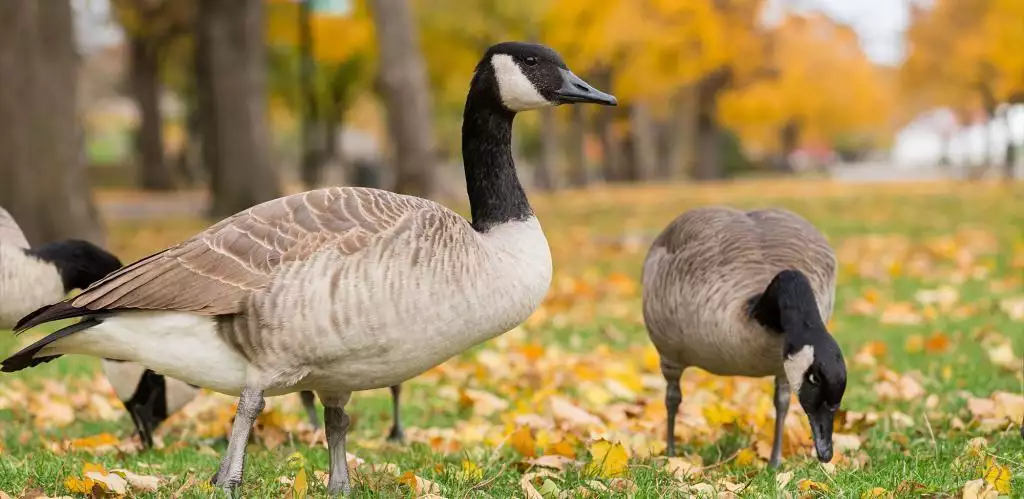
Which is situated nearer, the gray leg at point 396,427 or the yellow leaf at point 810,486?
the yellow leaf at point 810,486

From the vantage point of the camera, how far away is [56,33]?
1286 cm

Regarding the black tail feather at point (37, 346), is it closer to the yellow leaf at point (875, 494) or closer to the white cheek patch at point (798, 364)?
the white cheek patch at point (798, 364)

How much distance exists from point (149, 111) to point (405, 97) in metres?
18.1

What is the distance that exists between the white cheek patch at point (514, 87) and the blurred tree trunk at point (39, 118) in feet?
32.2

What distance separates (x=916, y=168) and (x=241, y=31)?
5730cm

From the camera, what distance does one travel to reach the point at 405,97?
2020 centimetres

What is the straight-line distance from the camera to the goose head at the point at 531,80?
14.2ft

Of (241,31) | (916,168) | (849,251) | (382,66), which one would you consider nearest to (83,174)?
(241,31)

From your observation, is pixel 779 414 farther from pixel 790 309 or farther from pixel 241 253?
pixel 241 253

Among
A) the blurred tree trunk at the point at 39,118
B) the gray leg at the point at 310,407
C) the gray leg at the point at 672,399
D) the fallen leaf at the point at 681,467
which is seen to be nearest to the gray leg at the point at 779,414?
the fallen leaf at the point at 681,467

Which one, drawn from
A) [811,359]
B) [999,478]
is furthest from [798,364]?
[999,478]

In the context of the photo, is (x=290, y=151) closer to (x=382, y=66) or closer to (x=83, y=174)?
(x=382, y=66)

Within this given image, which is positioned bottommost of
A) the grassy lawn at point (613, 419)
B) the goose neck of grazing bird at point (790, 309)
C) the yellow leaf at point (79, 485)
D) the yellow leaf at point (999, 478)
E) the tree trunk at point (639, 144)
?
the tree trunk at point (639, 144)

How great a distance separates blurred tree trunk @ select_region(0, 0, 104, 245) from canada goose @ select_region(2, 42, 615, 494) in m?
9.69
